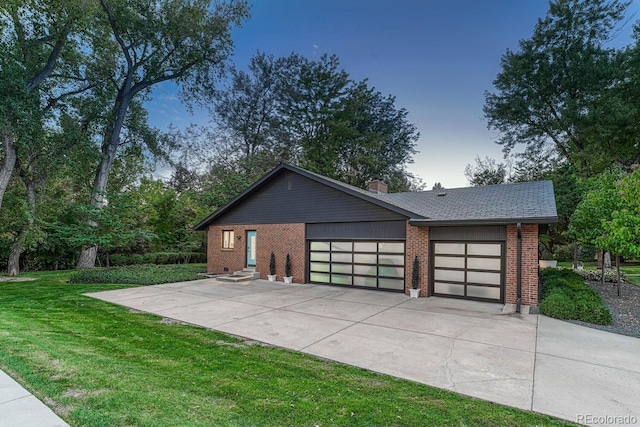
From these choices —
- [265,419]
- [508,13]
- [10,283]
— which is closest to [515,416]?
[265,419]

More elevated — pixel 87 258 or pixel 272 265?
pixel 272 265

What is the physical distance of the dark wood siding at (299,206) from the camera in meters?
11.9

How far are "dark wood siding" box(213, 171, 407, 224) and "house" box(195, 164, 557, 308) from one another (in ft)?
0.14

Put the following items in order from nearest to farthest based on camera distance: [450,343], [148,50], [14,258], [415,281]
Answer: [450,343] < [415,281] < [14,258] < [148,50]

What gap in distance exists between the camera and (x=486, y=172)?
2903 centimetres

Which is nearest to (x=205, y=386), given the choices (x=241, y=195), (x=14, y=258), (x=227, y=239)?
(x=241, y=195)

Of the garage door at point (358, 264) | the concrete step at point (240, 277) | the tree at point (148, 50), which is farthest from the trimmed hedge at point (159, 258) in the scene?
the garage door at point (358, 264)

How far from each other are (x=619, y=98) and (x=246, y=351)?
23.2 metres

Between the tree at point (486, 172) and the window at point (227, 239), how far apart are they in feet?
72.2

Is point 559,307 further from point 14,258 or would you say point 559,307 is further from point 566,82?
point 14,258

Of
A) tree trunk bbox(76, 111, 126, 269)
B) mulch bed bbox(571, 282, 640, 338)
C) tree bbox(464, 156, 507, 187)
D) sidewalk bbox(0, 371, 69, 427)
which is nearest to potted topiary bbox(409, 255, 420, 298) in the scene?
mulch bed bbox(571, 282, 640, 338)

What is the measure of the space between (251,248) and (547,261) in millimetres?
18568

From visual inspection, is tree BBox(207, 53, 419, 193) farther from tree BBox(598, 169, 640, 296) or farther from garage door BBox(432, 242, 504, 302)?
tree BBox(598, 169, 640, 296)

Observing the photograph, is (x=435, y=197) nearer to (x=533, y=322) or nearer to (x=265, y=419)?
(x=533, y=322)
